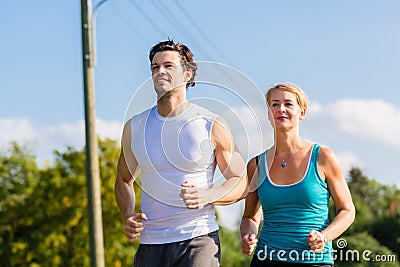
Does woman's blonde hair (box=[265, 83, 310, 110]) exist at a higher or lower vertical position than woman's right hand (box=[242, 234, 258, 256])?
higher

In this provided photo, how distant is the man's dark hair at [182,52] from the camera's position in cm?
391

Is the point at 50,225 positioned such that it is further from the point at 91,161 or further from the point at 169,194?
the point at 169,194

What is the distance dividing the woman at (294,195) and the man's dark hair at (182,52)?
1.28 ft

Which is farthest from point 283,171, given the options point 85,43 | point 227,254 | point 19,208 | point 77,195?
point 227,254

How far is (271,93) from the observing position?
3924mm

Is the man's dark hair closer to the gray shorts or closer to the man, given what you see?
the man

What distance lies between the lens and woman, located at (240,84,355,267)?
3.74 metres

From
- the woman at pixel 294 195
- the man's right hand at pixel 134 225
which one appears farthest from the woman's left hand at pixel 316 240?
the man's right hand at pixel 134 225

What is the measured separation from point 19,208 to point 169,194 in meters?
29.9

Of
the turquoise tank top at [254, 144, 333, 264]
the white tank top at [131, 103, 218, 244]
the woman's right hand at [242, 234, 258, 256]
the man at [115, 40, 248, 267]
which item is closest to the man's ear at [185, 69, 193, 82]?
the man at [115, 40, 248, 267]

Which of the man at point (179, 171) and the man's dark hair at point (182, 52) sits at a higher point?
the man's dark hair at point (182, 52)

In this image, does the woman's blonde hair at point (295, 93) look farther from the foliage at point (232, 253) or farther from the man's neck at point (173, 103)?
the foliage at point (232, 253)

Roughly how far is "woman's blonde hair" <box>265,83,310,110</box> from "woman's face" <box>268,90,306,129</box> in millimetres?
16

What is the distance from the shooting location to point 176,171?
12.6 feet
